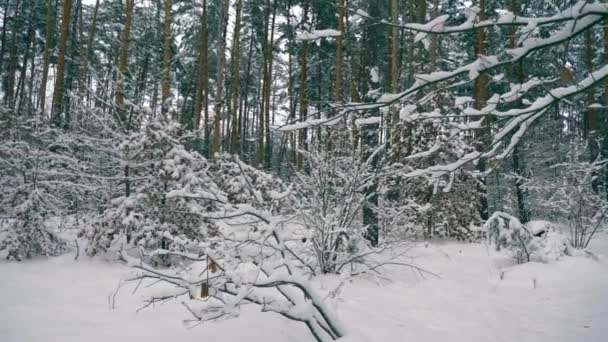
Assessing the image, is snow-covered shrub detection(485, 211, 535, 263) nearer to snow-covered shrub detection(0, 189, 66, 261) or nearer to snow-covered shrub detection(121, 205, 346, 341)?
snow-covered shrub detection(121, 205, 346, 341)

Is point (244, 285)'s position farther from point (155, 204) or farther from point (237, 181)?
point (237, 181)

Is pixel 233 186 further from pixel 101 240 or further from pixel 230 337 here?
pixel 230 337

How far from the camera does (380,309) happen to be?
3.77 meters

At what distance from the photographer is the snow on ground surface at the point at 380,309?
9.57ft

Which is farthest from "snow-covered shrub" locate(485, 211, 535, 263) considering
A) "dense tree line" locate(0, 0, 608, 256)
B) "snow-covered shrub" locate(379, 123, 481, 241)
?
"snow-covered shrub" locate(379, 123, 481, 241)

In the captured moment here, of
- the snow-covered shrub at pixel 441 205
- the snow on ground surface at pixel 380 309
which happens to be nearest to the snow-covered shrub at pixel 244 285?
the snow on ground surface at pixel 380 309

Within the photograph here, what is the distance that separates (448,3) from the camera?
14883 millimetres

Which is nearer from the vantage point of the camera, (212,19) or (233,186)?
(233,186)

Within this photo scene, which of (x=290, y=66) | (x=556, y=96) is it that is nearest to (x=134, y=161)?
(x=556, y=96)

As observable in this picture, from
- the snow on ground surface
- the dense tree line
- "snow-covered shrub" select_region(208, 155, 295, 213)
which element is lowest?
the snow on ground surface

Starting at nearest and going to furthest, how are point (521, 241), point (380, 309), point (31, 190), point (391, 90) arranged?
point (380, 309) < point (521, 241) < point (31, 190) < point (391, 90)

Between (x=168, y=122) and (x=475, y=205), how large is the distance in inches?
329

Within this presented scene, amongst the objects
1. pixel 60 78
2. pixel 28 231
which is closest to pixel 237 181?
pixel 28 231

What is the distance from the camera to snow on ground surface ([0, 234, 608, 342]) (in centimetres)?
292
